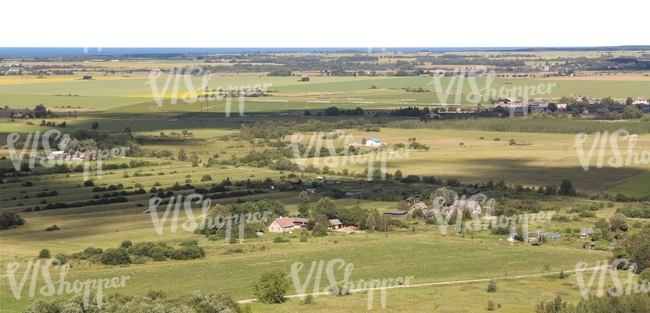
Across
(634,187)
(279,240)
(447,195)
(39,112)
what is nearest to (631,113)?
(634,187)

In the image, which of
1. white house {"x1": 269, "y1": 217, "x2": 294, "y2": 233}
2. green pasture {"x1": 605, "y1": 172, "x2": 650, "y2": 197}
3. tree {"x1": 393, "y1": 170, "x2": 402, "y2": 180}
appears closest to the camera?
white house {"x1": 269, "y1": 217, "x2": 294, "y2": 233}

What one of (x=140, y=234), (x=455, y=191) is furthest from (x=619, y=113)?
(x=140, y=234)

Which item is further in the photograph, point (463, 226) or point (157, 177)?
point (157, 177)


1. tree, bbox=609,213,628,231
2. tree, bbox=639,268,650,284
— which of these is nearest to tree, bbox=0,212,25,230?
tree, bbox=609,213,628,231

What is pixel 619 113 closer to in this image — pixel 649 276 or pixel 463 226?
pixel 463 226

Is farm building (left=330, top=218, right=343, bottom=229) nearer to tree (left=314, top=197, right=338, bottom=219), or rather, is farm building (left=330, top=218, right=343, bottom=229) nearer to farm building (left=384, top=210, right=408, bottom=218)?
tree (left=314, top=197, right=338, bottom=219)

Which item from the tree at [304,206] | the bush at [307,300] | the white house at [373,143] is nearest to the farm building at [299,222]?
the tree at [304,206]

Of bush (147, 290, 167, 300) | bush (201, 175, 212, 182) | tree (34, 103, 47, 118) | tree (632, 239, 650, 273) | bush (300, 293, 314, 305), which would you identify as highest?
tree (632, 239, 650, 273)
